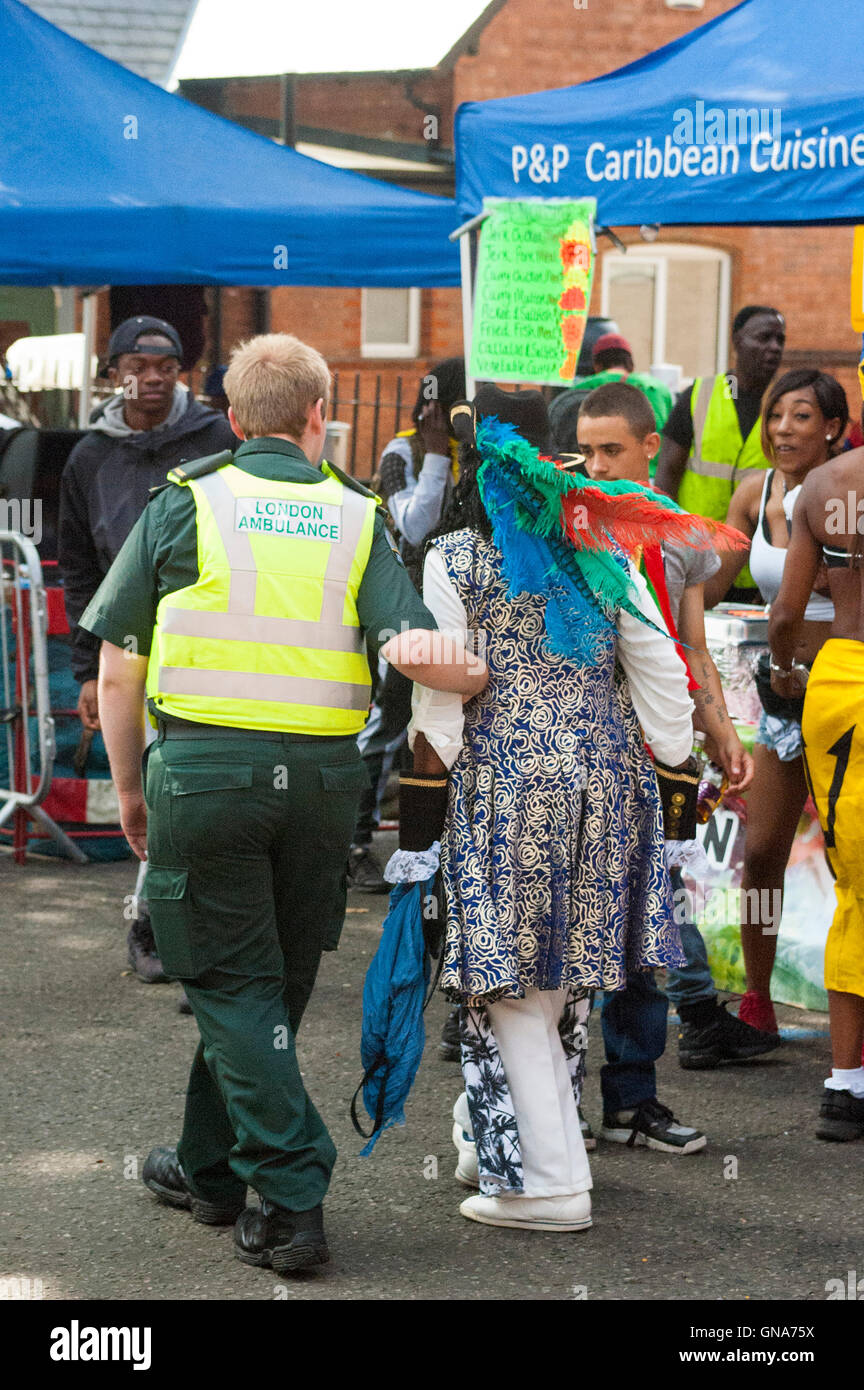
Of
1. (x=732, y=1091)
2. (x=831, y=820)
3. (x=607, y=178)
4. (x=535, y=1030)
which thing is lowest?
(x=732, y=1091)

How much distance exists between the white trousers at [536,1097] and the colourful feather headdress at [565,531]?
2.62ft

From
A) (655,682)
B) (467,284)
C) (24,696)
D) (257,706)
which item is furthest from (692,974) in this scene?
(24,696)

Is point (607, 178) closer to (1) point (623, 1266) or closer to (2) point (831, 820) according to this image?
(2) point (831, 820)

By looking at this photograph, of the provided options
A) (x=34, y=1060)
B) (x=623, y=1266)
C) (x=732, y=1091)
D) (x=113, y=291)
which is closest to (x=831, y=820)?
(x=732, y=1091)

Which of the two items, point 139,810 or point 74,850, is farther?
point 74,850

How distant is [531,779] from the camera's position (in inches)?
144

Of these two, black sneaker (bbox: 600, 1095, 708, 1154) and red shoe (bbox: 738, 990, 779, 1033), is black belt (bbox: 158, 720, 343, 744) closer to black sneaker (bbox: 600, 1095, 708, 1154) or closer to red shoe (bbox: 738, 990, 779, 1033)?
black sneaker (bbox: 600, 1095, 708, 1154)

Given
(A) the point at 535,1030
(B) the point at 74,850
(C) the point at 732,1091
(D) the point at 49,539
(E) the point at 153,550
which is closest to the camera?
(E) the point at 153,550

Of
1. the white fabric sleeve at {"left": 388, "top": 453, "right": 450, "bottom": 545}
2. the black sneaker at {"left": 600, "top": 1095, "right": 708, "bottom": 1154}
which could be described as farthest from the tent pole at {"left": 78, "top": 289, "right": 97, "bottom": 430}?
the black sneaker at {"left": 600, "top": 1095, "right": 708, "bottom": 1154}

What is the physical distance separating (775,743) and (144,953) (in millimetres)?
2257

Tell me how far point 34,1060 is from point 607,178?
354cm

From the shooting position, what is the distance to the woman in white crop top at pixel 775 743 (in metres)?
5.10

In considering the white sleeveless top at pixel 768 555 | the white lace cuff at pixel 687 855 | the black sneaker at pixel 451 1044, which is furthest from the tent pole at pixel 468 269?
the white lace cuff at pixel 687 855

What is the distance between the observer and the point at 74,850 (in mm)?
7410
